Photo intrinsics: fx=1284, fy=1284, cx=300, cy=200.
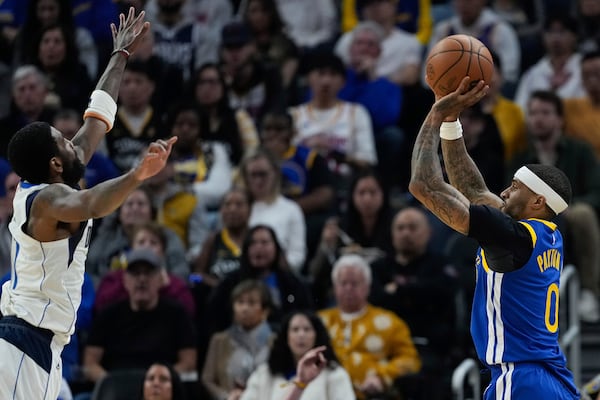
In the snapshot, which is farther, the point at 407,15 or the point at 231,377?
the point at 407,15

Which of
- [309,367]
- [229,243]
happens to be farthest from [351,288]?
[309,367]

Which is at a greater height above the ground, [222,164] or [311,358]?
[222,164]

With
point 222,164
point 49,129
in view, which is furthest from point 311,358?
point 222,164

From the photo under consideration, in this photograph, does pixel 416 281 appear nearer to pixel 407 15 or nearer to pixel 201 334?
pixel 201 334

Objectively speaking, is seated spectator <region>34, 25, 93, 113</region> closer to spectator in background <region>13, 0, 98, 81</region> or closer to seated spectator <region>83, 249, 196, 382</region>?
spectator in background <region>13, 0, 98, 81</region>

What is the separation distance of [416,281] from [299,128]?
3.21 m

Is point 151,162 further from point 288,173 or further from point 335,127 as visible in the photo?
point 335,127

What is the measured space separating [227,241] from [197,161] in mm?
1439

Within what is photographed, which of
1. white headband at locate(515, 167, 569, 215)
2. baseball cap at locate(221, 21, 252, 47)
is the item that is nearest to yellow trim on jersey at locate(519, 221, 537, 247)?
white headband at locate(515, 167, 569, 215)

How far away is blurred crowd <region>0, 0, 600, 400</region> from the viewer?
1106 centimetres

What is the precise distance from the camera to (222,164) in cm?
1346

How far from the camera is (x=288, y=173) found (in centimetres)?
1338

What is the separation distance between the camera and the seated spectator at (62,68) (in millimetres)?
14148

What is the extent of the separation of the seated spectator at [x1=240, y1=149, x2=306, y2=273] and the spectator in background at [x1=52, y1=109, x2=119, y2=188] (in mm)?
1363
